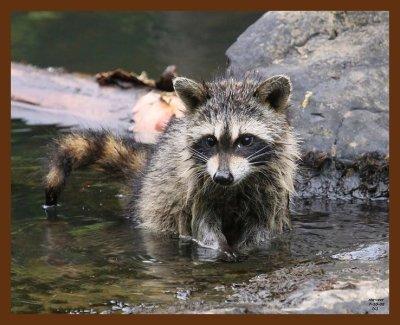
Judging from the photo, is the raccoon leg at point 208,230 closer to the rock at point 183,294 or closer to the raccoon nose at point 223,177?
the raccoon nose at point 223,177

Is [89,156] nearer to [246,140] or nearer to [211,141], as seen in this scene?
[211,141]

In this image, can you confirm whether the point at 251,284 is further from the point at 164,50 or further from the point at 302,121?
the point at 164,50

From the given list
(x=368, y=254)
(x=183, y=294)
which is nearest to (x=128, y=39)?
(x=368, y=254)

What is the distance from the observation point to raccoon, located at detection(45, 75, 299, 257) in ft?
21.1

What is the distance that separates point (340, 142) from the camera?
26.8ft

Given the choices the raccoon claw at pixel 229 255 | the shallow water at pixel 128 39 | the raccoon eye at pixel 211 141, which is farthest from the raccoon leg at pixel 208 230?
the shallow water at pixel 128 39

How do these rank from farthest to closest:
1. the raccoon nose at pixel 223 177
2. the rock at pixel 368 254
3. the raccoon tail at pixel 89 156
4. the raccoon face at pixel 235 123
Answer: the raccoon tail at pixel 89 156 < the raccoon face at pixel 235 123 < the raccoon nose at pixel 223 177 < the rock at pixel 368 254

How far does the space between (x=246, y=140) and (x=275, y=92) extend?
44 cm

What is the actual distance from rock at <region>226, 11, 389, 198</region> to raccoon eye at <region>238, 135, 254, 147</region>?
1.30m

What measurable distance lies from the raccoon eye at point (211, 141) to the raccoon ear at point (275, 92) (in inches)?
18.6

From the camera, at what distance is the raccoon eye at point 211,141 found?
6.44 meters

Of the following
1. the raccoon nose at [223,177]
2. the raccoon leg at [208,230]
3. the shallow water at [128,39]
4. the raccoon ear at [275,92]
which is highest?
the shallow water at [128,39]

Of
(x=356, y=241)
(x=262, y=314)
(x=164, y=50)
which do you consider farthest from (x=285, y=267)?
(x=164, y=50)

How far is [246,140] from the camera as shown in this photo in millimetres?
6449
